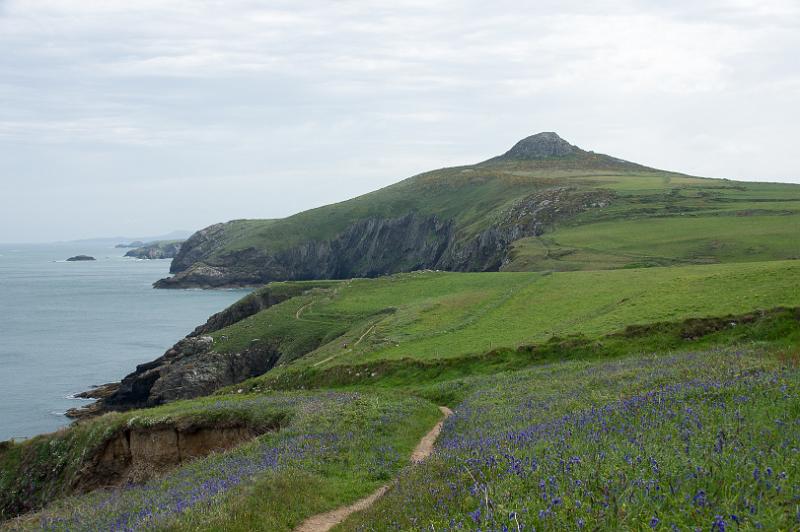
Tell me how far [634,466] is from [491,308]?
44681 mm

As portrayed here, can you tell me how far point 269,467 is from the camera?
16.2m

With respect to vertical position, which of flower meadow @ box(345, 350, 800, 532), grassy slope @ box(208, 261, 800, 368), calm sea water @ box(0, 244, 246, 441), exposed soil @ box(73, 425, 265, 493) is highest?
flower meadow @ box(345, 350, 800, 532)

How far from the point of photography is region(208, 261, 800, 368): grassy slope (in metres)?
38.0

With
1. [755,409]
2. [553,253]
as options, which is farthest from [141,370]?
[755,409]

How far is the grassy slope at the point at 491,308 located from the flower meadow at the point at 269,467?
700 inches

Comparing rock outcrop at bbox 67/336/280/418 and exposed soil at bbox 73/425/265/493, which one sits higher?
exposed soil at bbox 73/425/265/493

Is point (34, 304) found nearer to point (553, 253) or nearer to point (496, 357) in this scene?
point (553, 253)

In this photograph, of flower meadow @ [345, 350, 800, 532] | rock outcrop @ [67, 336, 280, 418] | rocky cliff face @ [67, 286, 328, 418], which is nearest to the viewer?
flower meadow @ [345, 350, 800, 532]

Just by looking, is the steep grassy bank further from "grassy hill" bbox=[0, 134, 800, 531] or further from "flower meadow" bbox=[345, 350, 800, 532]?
"flower meadow" bbox=[345, 350, 800, 532]

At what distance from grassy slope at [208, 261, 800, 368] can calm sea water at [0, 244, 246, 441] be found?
19.8 metres

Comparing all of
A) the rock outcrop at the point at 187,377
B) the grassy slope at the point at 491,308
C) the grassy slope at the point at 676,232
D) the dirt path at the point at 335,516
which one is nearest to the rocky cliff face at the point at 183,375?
the rock outcrop at the point at 187,377

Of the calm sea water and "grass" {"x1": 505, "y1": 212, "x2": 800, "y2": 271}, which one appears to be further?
"grass" {"x1": 505, "y1": 212, "x2": 800, "y2": 271}

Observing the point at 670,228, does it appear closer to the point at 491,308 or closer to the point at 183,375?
the point at 491,308

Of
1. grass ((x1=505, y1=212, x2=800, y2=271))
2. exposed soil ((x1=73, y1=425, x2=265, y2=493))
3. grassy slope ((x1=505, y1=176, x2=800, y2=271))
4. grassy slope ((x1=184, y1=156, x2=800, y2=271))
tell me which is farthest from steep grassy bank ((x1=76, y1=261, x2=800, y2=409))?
grassy slope ((x1=505, y1=176, x2=800, y2=271))
